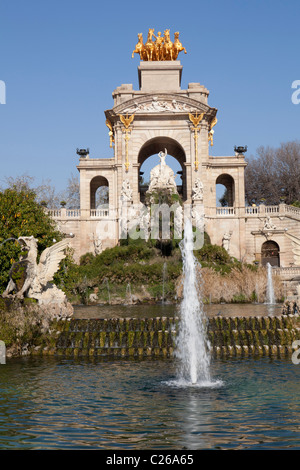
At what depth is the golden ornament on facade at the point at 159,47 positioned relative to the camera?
52.8 m

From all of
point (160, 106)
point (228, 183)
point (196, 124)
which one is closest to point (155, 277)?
point (196, 124)

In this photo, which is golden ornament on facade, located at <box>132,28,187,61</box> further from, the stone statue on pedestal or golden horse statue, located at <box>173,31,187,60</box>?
the stone statue on pedestal

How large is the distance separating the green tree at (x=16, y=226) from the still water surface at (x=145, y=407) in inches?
303

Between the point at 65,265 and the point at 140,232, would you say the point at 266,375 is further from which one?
the point at 140,232

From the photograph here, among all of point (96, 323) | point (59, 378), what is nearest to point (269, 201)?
point (96, 323)

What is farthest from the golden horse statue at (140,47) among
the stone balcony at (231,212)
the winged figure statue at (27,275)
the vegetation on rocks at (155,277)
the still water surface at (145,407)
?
the still water surface at (145,407)

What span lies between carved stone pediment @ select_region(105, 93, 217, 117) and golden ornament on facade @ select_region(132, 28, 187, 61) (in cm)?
643

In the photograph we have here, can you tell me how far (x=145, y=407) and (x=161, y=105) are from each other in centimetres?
4113

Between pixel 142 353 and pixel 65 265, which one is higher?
pixel 65 265

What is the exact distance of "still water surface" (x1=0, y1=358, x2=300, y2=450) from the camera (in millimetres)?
8359

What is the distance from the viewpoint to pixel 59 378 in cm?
1283

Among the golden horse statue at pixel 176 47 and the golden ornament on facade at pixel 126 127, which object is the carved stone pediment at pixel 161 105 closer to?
the golden ornament on facade at pixel 126 127

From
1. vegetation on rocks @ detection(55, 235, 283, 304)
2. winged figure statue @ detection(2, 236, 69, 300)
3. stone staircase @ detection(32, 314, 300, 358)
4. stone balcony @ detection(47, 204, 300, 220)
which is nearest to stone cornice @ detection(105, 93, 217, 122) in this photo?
stone balcony @ detection(47, 204, 300, 220)
